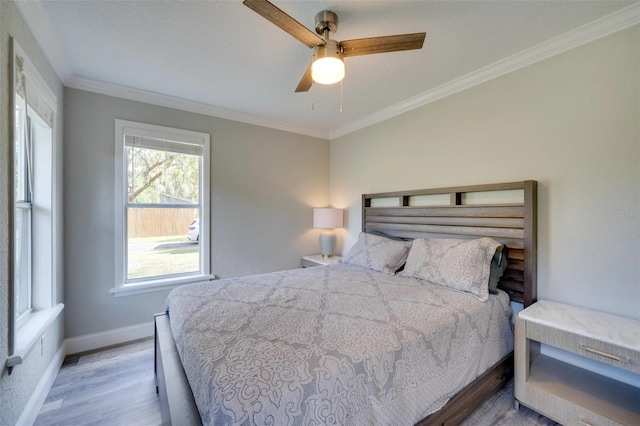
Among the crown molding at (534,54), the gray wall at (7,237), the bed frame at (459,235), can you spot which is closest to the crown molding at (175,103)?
the gray wall at (7,237)

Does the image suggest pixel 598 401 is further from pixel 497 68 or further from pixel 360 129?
pixel 360 129

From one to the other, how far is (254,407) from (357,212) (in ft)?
9.55

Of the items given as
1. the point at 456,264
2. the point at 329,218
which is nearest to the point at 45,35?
the point at 329,218

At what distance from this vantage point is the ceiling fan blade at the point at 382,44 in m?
1.43

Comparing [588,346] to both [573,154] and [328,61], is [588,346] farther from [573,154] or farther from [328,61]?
[328,61]

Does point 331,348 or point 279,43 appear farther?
point 279,43

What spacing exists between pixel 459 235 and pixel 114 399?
3011 mm

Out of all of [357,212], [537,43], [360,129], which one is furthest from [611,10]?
[357,212]

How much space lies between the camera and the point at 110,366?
7.42ft

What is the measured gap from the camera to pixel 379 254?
2639mm

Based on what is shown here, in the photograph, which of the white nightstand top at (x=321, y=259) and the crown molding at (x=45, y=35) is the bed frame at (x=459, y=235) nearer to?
the white nightstand top at (x=321, y=259)

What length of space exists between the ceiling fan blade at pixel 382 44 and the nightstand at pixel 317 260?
7.85 feet

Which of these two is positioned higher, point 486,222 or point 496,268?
point 486,222

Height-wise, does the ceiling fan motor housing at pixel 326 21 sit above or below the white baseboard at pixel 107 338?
above
